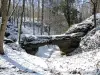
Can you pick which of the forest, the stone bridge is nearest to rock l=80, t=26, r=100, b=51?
the forest

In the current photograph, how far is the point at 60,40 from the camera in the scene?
24.1m

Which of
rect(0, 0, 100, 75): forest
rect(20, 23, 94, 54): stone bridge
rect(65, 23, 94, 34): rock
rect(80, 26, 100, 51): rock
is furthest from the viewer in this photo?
rect(65, 23, 94, 34): rock

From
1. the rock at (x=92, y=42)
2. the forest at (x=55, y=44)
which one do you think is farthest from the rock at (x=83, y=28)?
the rock at (x=92, y=42)

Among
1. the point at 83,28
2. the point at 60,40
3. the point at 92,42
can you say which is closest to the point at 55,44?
the point at 60,40

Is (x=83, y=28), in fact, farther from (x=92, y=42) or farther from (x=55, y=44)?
(x=92, y=42)

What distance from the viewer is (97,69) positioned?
10984 mm

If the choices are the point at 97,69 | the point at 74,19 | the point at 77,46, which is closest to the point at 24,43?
the point at 77,46

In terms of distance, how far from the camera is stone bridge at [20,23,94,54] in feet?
78.6

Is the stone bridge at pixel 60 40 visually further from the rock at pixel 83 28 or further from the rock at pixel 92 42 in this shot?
the rock at pixel 92 42

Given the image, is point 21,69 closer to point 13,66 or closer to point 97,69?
point 13,66

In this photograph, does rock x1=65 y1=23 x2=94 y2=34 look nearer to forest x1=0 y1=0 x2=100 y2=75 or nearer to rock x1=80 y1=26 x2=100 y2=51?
forest x1=0 y1=0 x2=100 y2=75

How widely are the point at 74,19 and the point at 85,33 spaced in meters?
16.5

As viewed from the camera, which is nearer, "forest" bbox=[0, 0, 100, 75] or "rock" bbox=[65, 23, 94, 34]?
"forest" bbox=[0, 0, 100, 75]

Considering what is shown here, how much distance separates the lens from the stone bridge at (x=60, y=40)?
23953 mm
